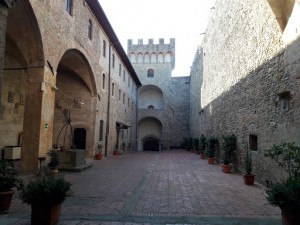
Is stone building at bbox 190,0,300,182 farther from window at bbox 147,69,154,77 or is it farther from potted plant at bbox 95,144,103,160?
window at bbox 147,69,154,77

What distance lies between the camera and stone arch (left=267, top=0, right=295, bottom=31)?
772 centimetres

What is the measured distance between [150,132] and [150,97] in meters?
4.56

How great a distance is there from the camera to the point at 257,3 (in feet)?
31.4

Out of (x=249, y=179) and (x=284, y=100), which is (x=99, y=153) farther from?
(x=284, y=100)

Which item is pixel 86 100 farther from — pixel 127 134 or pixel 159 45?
pixel 159 45

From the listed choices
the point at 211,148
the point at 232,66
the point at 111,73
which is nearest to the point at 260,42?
the point at 232,66

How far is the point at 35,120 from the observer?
32.5 feet

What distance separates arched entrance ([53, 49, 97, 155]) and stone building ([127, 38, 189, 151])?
57.6 feet

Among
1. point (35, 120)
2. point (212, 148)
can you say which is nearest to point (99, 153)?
point (212, 148)

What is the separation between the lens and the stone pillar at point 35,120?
978 centimetres

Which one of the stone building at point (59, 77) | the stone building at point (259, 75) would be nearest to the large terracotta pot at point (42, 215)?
the stone building at point (59, 77)

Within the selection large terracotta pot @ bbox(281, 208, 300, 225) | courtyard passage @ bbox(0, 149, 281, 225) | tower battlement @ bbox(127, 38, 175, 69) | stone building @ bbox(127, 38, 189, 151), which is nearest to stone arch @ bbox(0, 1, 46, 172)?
courtyard passage @ bbox(0, 149, 281, 225)

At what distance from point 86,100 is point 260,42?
10.9 m

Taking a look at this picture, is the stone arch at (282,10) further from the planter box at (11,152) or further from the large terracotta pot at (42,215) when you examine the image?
the planter box at (11,152)
